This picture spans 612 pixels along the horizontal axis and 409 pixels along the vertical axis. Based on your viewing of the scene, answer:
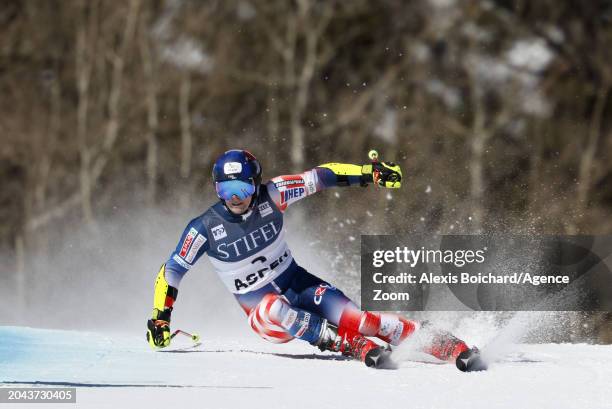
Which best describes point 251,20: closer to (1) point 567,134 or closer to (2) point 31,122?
(2) point 31,122

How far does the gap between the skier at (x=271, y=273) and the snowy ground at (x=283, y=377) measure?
7.8 inches

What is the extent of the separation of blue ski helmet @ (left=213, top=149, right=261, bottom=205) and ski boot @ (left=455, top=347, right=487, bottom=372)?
6.25ft

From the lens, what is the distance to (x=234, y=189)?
295 inches

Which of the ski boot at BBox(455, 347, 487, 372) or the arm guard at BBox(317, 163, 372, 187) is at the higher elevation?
the arm guard at BBox(317, 163, 372, 187)

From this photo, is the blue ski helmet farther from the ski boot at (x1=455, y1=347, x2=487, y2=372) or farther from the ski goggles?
the ski boot at (x1=455, y1=347, x2=487, y2=372)

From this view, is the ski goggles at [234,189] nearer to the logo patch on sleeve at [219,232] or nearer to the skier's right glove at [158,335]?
the logo patch on sleeve at [219,232]

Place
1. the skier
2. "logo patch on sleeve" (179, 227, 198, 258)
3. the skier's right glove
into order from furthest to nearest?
1. "logo patch on sleeve" (179, 227, 198, 258)
2. the skier
3. the skier's right glove

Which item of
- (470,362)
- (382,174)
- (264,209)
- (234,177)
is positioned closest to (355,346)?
(470,362)

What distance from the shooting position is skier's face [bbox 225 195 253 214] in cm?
752

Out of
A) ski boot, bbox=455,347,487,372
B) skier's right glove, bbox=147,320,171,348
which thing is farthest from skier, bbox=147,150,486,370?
ski boot, bbox=455,347,487,372

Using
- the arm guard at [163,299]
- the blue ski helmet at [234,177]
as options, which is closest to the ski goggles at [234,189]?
the blue ski helmet at [234,177]

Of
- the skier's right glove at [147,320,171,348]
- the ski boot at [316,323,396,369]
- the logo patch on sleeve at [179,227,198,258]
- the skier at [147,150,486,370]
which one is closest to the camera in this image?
the ski boot at [316,323,396,369]

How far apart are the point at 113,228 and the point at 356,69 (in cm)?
782

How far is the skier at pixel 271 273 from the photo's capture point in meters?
7.42
